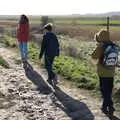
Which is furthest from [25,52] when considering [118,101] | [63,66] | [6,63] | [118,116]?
[118,116]

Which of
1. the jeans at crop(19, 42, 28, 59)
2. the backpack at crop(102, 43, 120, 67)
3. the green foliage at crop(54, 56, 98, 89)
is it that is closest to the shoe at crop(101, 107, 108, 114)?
the backpack at crop(102, 43, 120, 67)

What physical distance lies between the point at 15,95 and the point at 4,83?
1550mm

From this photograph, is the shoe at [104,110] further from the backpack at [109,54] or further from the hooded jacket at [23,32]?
the hooded jacket at [23,32]

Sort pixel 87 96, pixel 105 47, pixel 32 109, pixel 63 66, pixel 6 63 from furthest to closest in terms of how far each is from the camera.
→ pixel 6 63 < pixel 63 66 < pixel 87 96 < pixel 32 109 < pixel 105 47

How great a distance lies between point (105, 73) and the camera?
8.44m

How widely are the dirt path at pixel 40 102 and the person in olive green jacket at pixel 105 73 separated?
0.24m

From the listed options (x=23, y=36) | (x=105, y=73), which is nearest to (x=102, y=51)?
(x=105, y=73)

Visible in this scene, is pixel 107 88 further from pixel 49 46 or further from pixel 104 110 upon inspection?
pixel 49 46

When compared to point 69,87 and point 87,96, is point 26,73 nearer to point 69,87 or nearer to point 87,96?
point 69,87

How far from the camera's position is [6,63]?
50.0ft

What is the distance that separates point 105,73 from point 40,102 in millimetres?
1792

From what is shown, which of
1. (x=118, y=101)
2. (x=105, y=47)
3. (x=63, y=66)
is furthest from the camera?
(x=63, y=66)

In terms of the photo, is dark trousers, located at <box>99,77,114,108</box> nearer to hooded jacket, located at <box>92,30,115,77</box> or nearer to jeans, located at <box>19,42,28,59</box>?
hooded jacket, located at <box>92,30,115,77</box>

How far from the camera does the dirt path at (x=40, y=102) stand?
839cm
